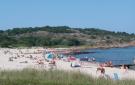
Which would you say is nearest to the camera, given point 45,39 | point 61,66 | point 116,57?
point 61,66

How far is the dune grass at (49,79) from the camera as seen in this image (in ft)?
39.2

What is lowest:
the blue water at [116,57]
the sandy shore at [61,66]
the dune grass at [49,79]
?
the blue water at [116,57]

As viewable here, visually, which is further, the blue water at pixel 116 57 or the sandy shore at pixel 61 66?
the blue water at pixel 116 57

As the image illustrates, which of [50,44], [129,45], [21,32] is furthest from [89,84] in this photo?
[21,32]

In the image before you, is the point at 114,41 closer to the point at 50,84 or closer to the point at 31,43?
the point at 31,43

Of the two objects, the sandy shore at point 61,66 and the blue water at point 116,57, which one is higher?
the sandy shore at point 61,66

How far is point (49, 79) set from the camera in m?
13.4

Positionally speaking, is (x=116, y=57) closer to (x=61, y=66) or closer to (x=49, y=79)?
(x=61, y=66)

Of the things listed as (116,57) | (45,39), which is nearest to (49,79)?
(116,57)

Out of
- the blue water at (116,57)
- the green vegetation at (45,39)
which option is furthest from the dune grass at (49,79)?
the green vegetation at (45,39)

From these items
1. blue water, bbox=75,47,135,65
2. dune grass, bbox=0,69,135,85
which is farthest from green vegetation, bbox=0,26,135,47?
dune grass, bbox=0,69,135,85

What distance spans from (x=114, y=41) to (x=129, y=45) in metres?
10.9

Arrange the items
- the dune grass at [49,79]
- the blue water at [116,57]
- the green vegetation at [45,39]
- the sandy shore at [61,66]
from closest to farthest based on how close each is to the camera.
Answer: the dune grass at [49,79], the sandy shore at [61,66], the blue water at [116,57], the green vegetation at [45,39]

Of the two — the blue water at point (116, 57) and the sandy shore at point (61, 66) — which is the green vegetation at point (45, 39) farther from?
the sandy shore at point (61, 66)
